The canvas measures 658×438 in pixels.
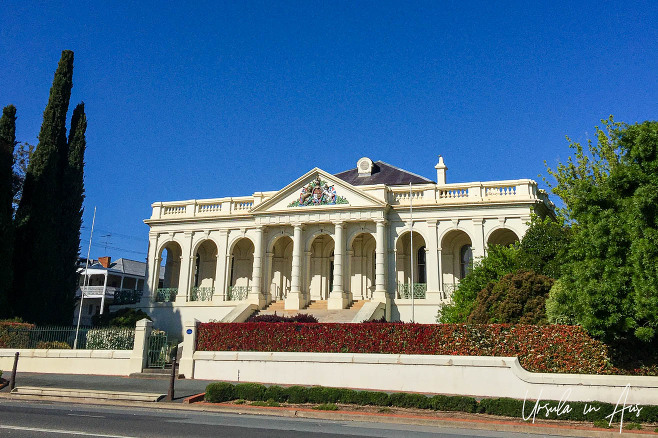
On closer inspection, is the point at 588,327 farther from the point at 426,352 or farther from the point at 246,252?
the point at 246,252

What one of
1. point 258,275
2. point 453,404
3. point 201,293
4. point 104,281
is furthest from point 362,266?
point 104,281

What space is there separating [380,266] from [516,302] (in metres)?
12.2

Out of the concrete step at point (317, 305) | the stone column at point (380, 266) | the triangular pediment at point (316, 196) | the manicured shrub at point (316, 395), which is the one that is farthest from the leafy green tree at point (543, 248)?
the concrete step at point (317, 305)

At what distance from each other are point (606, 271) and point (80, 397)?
16.3 meters

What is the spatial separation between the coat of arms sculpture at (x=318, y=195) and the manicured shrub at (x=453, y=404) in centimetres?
1913

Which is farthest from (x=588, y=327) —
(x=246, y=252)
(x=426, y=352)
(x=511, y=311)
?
(x=246, y=252)

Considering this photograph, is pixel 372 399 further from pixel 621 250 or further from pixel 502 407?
pixel 621 250

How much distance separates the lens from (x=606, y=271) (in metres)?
14.2

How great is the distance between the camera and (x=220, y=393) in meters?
15.7

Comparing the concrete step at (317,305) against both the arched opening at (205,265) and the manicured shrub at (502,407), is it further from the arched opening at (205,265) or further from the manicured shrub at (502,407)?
the manicured shrub at (502,407)

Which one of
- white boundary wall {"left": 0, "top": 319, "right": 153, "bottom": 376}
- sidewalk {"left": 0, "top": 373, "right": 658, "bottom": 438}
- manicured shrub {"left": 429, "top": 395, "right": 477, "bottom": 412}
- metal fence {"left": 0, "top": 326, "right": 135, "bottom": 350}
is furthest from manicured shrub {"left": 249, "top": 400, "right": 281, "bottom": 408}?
metal fence {"left": 0, "top": 326, "right": 135, "bottom": 350}

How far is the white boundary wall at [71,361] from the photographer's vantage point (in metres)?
21.1

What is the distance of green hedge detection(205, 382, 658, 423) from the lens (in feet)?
40.8

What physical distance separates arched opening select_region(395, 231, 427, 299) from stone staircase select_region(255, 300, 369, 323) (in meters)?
2.82
